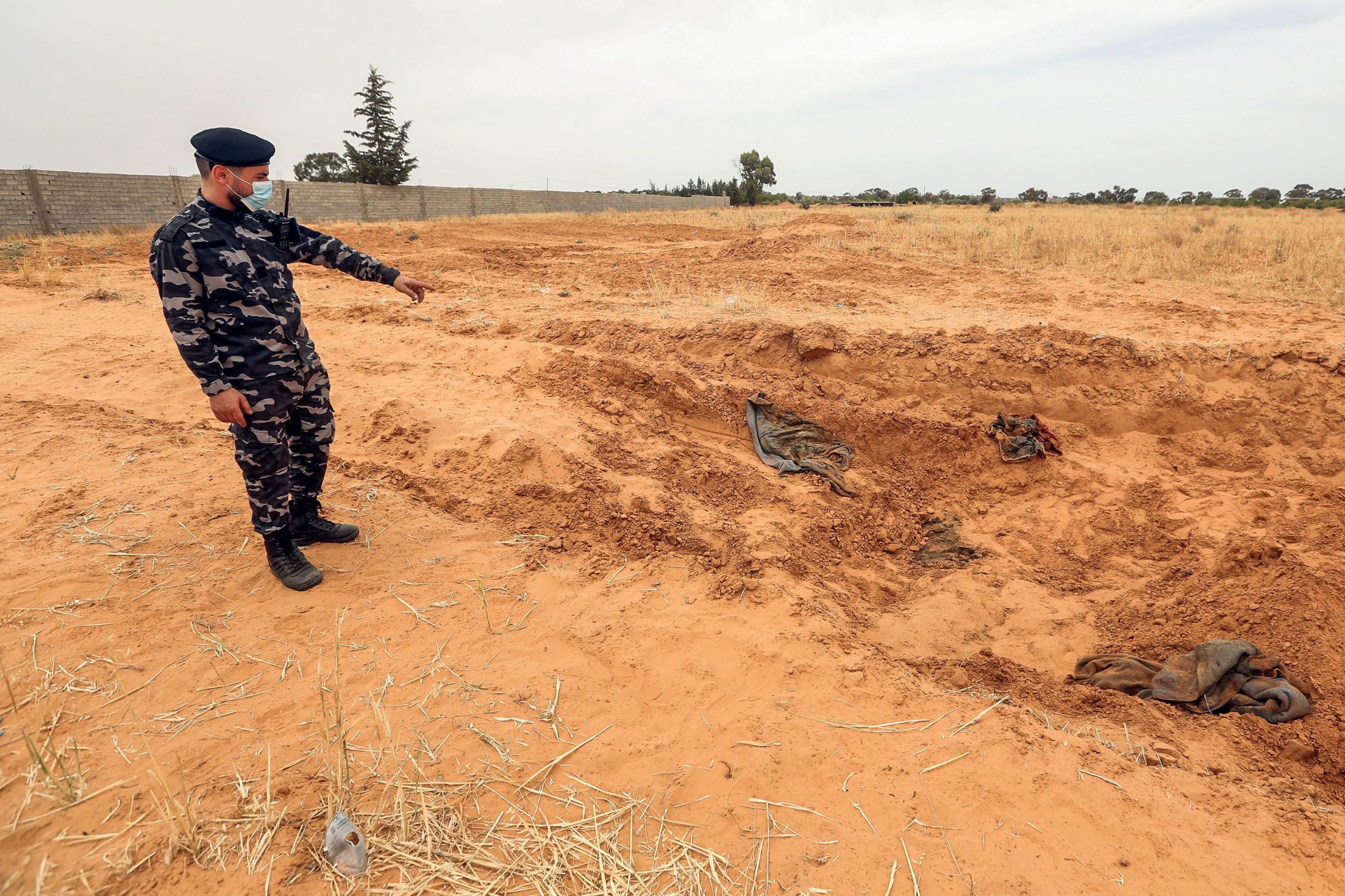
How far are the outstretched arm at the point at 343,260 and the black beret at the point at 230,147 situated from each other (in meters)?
0.43

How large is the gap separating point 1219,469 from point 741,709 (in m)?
4.84

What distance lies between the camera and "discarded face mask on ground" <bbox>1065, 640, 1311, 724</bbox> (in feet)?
9.04

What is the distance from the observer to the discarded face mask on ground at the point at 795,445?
493 cm

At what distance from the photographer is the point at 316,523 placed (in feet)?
10.8

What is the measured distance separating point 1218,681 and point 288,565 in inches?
160

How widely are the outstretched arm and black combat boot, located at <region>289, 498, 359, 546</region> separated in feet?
3.63

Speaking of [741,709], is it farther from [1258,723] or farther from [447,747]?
[1258,723]

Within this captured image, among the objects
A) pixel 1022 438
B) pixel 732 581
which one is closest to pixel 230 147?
pixel 732 581

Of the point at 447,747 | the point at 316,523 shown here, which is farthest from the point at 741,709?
the point at 316,523

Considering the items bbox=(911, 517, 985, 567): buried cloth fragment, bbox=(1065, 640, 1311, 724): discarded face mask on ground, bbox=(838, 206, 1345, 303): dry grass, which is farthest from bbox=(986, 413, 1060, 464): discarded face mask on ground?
bbox=(838, 206, 1345, 303): dry grass

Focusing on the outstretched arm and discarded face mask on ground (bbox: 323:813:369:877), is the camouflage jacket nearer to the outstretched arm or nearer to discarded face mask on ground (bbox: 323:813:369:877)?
the outstretched arm

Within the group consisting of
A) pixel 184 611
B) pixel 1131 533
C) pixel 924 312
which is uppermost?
pixel 924 312

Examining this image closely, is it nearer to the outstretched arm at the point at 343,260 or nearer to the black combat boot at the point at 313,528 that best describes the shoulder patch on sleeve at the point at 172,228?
the outstretched arm at the point at 343,260

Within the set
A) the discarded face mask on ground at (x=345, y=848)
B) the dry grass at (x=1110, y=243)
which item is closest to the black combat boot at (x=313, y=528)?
the discarded face mask on ground at (x=345, y=848)
